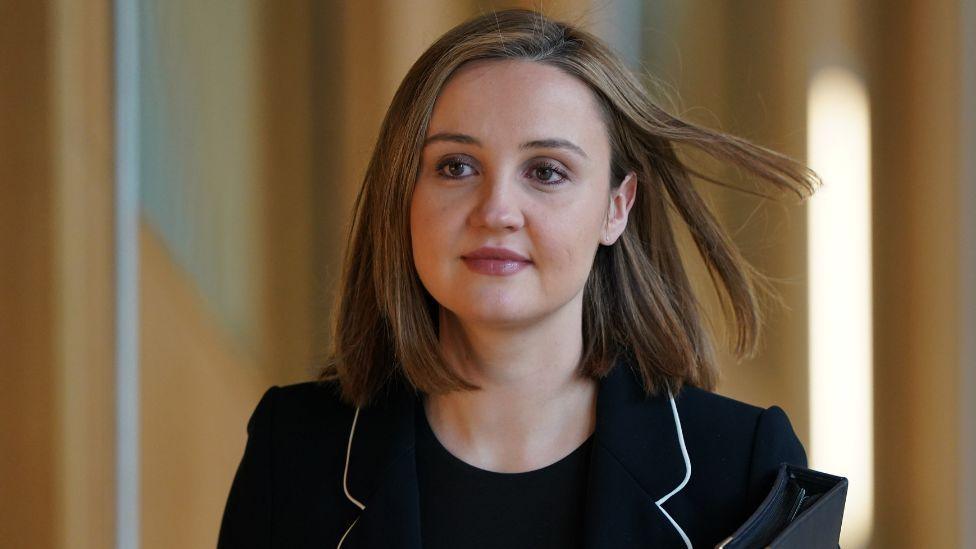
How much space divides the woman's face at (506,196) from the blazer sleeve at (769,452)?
0.28 metres

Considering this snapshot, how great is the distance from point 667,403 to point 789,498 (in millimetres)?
223

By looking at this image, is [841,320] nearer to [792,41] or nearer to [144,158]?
[792,41]

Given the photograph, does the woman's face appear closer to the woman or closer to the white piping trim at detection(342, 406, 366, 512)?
the woman

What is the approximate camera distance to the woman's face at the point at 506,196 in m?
1.32

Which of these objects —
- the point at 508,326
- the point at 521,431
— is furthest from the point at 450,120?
the point at 521,431

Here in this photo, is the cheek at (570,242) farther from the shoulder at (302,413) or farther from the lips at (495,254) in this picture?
the shoulder at (302,413)

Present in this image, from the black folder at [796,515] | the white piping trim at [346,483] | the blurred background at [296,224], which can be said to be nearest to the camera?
the black folder at [796,515]

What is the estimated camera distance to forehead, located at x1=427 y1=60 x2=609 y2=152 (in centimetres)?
134

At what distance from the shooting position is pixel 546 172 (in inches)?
53.4

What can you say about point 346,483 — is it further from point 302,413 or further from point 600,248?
point 600,248

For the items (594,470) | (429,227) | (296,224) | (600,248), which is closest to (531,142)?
(429,227)

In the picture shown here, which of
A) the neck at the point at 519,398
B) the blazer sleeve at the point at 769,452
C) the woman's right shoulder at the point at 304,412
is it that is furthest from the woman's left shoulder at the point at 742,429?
the woman's right shoulder at the point at 304,412

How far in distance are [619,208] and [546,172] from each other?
0.18m

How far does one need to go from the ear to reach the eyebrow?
0.41 feet
